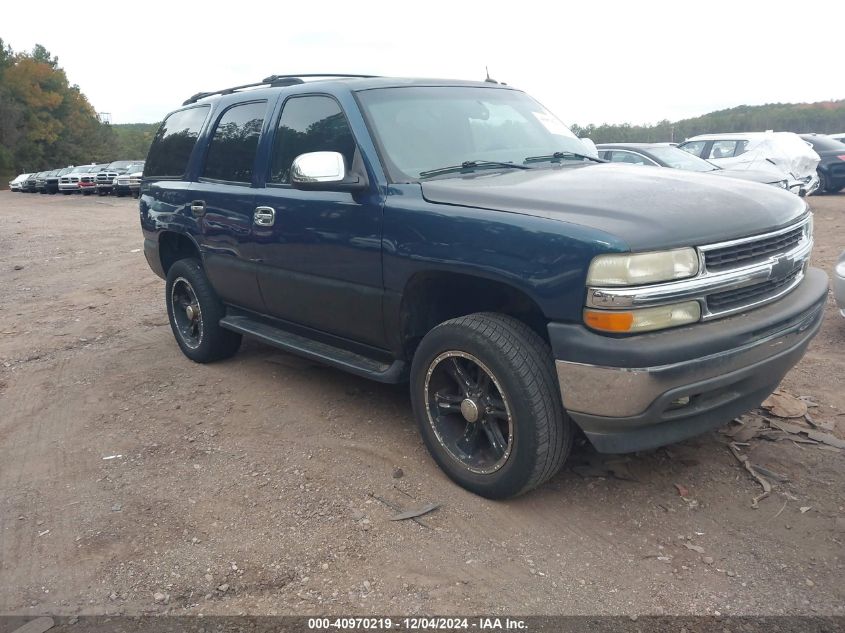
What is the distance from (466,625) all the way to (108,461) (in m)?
2.42

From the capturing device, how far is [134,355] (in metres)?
6.04

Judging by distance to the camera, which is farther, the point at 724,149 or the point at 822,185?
the point at 822,185

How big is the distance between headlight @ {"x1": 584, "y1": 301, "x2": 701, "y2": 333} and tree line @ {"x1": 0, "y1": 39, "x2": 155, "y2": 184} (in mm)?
68396

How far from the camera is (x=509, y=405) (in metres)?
3.15

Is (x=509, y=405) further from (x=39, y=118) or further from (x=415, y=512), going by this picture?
(x=39, y=118)

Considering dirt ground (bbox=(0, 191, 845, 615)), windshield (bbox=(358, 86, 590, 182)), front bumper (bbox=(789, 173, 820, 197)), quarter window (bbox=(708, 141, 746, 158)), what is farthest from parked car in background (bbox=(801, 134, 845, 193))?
windshield (bbox=(358, 86, 590, 182))

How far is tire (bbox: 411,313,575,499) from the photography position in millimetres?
3086

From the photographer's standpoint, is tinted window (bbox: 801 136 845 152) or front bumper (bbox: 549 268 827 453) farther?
tinted window (bbox: 801 136 845 152)

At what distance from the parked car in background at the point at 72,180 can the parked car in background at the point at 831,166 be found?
30424mm

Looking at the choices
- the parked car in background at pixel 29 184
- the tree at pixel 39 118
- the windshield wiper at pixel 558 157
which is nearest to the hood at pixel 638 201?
the windshield wiper at pixel 558 157

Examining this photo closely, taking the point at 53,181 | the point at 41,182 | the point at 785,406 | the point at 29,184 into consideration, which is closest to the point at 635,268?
the point at 785,406

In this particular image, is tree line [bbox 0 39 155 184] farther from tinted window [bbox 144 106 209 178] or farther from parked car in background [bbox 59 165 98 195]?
tinted window [bbox 144 106 209 178]

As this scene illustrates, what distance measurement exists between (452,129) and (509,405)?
5.64 feet

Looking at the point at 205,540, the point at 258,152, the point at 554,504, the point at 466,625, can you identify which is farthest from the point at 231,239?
the point at 466,625
